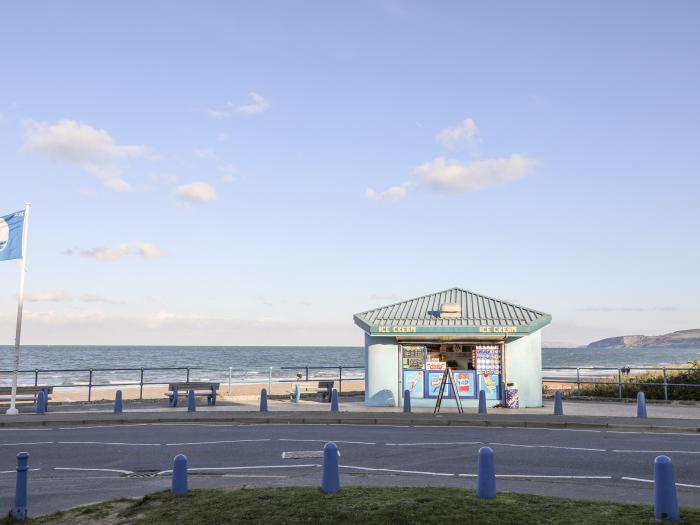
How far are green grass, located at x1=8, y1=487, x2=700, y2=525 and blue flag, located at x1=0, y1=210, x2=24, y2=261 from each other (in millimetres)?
18076

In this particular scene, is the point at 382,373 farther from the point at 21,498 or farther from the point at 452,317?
the point at 21,498

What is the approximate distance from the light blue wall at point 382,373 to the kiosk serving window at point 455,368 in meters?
0.37

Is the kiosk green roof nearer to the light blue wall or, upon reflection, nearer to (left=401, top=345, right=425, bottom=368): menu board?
the light blue wall

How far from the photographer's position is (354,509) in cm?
918

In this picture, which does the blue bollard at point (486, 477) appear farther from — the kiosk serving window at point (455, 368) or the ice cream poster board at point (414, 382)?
the ice cream poster board at point (414, 382)

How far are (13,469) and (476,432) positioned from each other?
11.5 m

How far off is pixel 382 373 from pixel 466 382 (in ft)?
10.2

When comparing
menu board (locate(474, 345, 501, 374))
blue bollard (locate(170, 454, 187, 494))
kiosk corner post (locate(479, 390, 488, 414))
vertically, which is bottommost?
blue bollard (locate(170, 454, 187, 494))

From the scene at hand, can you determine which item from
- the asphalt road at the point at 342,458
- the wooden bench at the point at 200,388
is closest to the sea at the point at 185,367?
the wooden bench at the point at 200,388

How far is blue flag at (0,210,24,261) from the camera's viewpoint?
25906mm

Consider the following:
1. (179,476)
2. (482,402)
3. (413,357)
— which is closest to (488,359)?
(413,357)

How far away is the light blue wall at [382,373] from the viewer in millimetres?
27219

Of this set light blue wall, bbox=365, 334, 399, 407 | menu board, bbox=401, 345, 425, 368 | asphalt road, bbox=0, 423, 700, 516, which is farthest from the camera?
menu board, bbox=401, 345, 425, 368

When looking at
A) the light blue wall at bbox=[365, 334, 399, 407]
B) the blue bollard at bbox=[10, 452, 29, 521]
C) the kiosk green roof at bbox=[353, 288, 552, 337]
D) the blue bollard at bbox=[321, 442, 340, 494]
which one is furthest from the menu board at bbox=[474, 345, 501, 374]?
the blue bollard at bbox=[10, 452, 29, 521]
